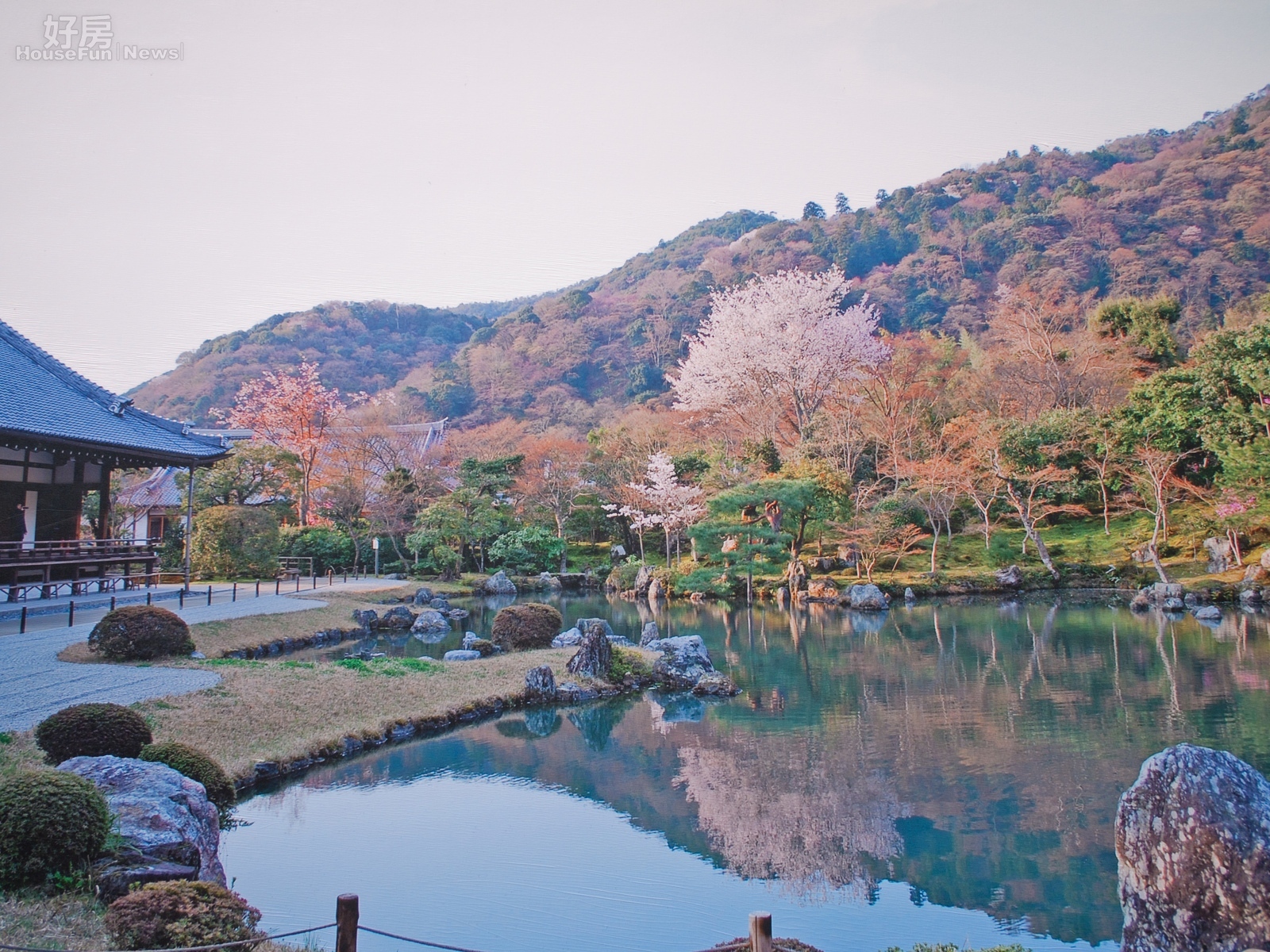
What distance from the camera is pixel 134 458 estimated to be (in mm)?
15820

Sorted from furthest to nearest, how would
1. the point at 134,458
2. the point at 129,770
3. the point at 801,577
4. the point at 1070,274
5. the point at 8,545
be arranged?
the point at 1070,274, the point at 801,577, the point at 134,458, the point at 8,545, the point at 129,770

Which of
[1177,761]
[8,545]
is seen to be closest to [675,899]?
[1177,761]

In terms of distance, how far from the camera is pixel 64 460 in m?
16.0

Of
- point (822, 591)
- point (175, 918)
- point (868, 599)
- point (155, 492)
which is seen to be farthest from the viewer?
point (155, 492)

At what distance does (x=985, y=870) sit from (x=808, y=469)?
17.6 meters

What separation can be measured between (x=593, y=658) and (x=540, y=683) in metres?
1.03

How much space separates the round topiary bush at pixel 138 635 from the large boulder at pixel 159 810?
250 inches

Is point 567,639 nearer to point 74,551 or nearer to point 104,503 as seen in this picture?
point 74,551

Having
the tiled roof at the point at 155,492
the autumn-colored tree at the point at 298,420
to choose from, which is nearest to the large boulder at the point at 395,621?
the autumn-colored tree at the point at 298,420

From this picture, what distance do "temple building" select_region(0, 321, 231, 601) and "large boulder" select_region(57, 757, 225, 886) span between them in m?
10.6

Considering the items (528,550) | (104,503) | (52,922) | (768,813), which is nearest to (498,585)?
(528,550)

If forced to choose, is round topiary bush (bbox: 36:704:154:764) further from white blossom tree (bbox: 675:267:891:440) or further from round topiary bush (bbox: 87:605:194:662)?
white blossom tree (bbox: 675:267:891:440)

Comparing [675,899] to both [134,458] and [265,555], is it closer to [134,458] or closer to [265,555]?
[134,458]

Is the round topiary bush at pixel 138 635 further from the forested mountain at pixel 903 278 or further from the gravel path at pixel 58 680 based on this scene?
the forested mountain at pixel 903 278
